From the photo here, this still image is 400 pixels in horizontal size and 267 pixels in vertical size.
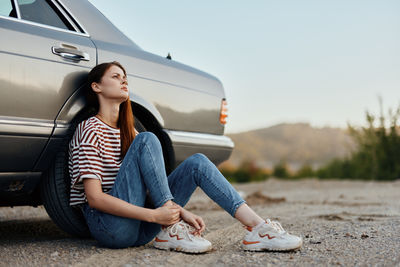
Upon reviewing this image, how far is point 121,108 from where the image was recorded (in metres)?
2.73

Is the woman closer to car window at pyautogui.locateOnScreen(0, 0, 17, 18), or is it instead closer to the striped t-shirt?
the striped t-shirt

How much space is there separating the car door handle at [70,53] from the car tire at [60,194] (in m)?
0.51

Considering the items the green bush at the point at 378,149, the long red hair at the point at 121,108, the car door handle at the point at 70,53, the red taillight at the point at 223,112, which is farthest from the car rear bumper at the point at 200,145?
the green bush at the point at 378,149

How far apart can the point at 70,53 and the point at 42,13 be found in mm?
343

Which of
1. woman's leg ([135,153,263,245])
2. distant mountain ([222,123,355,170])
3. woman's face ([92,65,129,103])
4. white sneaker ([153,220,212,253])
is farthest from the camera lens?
distant mountain ([222,123,355,170])

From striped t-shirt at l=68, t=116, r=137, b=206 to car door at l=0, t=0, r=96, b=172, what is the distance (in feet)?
0.73

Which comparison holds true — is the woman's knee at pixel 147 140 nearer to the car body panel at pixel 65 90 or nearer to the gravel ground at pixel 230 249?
the car body panel at pixel 65 90

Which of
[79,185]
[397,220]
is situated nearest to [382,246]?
[397,220]

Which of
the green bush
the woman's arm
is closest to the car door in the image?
the woman's arm

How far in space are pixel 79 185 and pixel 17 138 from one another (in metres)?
0.43

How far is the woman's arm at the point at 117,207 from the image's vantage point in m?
2.29

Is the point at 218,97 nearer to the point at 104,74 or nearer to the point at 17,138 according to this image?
the point at 104,74

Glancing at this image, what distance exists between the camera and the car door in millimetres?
2357

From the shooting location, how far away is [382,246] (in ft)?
8.30
